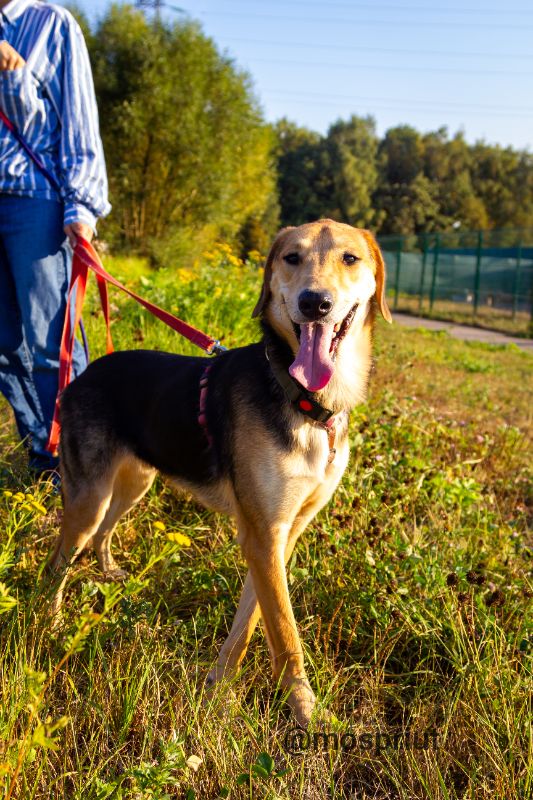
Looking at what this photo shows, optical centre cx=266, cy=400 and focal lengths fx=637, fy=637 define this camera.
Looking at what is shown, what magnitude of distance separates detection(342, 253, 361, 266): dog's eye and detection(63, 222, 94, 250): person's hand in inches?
53.1

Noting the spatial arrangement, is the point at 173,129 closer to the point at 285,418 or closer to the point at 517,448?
the point at 517,448

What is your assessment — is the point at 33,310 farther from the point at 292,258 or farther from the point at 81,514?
the point at 292,258

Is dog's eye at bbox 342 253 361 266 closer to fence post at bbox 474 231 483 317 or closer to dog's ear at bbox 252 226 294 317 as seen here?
dog's ear at bbox 252 226 294 317

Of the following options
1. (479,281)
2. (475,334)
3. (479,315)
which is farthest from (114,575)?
(479,281)

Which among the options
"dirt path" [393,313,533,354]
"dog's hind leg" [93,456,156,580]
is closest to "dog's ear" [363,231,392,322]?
"dog's hind leg" [93,456,156,580]

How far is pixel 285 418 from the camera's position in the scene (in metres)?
2.28

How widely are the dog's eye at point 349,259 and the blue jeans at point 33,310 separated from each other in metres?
1.61

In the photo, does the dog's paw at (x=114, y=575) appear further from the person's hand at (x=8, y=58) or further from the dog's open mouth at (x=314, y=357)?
the person's hand at (x=8, y=58)

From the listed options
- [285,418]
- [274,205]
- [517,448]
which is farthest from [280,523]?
[274,205]

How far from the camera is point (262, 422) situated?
2.29 meters

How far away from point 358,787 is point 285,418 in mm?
1186

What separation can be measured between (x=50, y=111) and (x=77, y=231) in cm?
67

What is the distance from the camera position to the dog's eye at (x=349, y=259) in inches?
98.0

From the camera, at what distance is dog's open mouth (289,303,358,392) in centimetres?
224
